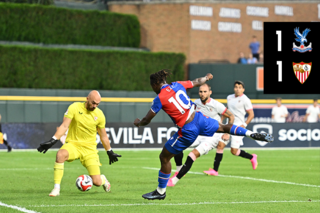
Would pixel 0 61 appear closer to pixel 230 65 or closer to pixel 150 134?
pixel 150 134

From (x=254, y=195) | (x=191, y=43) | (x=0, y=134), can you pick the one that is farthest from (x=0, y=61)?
(x=254, y=195)

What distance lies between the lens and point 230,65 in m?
30.6

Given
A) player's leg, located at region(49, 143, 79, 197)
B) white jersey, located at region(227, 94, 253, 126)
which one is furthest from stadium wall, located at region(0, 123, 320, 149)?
player's leg, located at region(49, 143, 79, 197)

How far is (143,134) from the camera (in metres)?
23.0

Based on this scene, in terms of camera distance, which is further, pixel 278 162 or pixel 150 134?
pixel 150 134

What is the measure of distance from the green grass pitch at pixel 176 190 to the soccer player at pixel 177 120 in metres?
0.68

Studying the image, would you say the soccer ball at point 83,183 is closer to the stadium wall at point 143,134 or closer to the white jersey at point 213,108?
the white jersey at point 213,108

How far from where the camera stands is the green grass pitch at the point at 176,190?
8.00m

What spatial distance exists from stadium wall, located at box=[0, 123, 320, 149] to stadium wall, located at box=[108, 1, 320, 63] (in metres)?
9.38

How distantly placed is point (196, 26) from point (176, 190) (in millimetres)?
23049

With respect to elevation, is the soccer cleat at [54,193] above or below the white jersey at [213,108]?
below

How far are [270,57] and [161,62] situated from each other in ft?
25.9

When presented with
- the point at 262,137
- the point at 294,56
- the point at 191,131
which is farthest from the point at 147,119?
the point at 294,56

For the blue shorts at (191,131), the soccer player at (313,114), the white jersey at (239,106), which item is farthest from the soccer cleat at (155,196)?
the soccer player at (313,114)
